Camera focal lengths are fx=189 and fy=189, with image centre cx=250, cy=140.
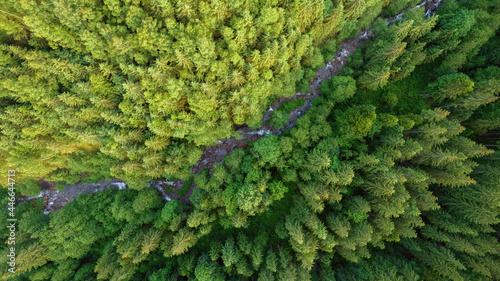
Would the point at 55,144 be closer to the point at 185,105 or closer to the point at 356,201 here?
the point at 185,105

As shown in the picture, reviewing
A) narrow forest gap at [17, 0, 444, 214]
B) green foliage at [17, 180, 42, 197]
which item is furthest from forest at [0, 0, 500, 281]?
narrow forest gap at [17, 0, 444, 214]

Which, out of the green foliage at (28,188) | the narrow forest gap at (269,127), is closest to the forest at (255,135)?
the green foliage at (28,188)

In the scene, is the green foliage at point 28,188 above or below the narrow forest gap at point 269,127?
above

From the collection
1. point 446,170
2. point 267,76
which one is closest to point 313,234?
point 446,170

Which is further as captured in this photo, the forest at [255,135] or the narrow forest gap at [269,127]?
the narrow forest gap at [269,127]

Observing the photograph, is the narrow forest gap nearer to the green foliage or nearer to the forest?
the forest

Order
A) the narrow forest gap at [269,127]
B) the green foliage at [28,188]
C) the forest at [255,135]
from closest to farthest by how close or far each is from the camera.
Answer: the forest at [255,135], the green foliage at [28,188], the narrow forest gap at [269,127]

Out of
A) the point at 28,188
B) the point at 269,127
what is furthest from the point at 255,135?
the point at 28,188

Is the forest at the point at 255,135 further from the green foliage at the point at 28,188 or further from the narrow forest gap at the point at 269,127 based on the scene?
the narrow forest gap at the point at 269,127

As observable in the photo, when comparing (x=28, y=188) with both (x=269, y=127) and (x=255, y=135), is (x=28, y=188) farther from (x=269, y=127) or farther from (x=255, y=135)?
(x=269, y=127)
